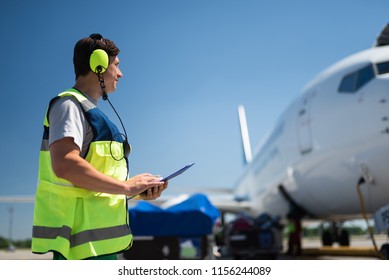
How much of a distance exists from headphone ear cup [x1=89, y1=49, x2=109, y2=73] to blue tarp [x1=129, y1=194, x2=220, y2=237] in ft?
11.9

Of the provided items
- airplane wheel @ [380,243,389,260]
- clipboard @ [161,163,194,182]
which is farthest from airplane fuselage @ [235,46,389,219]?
clipboard @ [161,163,194,182]

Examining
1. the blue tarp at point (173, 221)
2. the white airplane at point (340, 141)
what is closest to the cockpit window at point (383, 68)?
the white airplane at point (340, 141)


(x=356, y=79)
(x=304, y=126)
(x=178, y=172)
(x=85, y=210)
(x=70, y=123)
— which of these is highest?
(x=356, y=79)

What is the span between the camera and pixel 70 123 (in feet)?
3.97

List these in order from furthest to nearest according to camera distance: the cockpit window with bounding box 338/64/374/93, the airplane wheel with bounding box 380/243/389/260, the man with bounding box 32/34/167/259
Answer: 1. the cockpit window with bounding box 338/64/374/93
2. the airplane wheel with bounding box 380/243/389/260
3. the man with bounding box 32/34/167/259

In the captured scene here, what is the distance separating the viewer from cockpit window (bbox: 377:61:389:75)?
6207 mm

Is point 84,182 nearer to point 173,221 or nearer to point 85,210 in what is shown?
point 85,210

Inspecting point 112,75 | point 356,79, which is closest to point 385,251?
point 356,79

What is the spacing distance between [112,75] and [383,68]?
5.73m

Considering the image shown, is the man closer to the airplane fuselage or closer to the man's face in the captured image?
the man's face

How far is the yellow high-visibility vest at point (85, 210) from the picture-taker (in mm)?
1241

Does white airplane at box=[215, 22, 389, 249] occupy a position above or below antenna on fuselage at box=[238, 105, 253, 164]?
below

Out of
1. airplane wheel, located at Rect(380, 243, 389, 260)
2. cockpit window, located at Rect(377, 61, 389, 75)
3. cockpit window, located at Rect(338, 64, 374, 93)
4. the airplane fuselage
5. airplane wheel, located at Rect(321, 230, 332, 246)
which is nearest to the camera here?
airplane wheel, located at Rect(380, 243, 389, 260)
